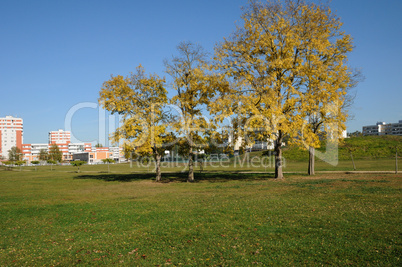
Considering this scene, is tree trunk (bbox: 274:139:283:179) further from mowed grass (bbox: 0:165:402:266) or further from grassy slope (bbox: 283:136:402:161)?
grassy slope (bbox: 283:136:402:161)

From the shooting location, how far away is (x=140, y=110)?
113 ft

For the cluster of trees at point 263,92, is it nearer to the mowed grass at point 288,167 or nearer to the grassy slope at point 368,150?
the mowed grass at point 288,167

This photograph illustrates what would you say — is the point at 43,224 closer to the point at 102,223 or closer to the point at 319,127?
the point at 102,223

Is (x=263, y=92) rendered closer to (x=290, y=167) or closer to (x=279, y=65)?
(x=279, y=65)

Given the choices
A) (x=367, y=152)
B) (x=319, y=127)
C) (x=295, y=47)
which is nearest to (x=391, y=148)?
(x=367, y=152)

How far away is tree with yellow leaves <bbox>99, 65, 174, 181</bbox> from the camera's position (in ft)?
106

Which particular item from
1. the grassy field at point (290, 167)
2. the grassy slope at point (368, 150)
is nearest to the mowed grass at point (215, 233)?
the grassy field at point (290, 167)

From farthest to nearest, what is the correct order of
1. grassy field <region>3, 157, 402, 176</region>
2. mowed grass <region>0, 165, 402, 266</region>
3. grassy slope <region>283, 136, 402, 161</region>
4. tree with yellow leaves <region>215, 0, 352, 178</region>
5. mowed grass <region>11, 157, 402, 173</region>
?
grassy slope <region>283, 136, 402, 161</region>, mowed grass <region>11, 157, 402, 173</region>, grassy field <region>3, 157, 402, 176</region>, tree with yellow leaves <region>215, 0, 352, 178</region>, mowed grass <region>0, 165, 402, 266</region>

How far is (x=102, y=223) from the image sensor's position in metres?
13.3

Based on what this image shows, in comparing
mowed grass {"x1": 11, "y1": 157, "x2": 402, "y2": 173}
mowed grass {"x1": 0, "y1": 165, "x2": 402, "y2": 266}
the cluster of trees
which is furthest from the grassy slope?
mowed grass {"x1": 0, "y1": 165, "x2": 402, "y2": 266}

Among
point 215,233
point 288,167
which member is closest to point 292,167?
point 288,167

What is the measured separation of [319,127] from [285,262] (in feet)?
91.2

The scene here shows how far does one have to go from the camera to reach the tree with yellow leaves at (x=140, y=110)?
3228cm

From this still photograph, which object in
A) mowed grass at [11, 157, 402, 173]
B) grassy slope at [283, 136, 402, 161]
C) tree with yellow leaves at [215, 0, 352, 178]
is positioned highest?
tree with yellow leaves at [215, 0, 352, 178]
